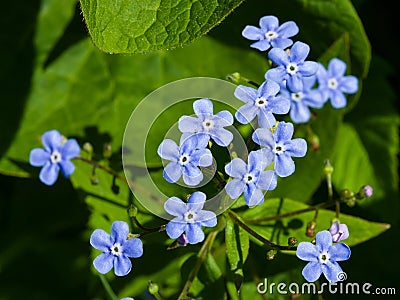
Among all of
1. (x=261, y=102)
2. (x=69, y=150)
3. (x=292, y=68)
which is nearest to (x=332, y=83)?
(x=292, y=68)

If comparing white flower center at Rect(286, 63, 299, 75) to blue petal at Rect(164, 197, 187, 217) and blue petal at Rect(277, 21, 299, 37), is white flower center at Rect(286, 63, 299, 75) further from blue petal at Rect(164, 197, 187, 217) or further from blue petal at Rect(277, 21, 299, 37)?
blue petal at Rect(164, 197, 187, 217)

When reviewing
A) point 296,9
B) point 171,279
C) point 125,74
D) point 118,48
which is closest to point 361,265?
point 171,279

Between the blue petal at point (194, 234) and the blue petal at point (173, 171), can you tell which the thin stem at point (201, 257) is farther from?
the blue petal at point (173, 171)

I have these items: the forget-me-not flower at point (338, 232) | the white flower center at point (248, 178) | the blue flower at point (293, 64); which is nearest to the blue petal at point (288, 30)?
the blue flower at point (293, 64)

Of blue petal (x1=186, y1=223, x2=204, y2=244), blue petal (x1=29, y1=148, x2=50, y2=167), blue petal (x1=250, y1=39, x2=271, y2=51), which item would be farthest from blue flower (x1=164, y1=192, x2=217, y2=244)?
blue petal (x1=29, y1=148, x2=50, y2=167)

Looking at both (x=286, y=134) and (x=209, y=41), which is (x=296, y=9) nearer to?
(x=209, y=41)

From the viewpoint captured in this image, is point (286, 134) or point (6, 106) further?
point (6, 106)

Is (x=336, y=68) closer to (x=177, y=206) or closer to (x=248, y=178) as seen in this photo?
(x=248, y=178)
